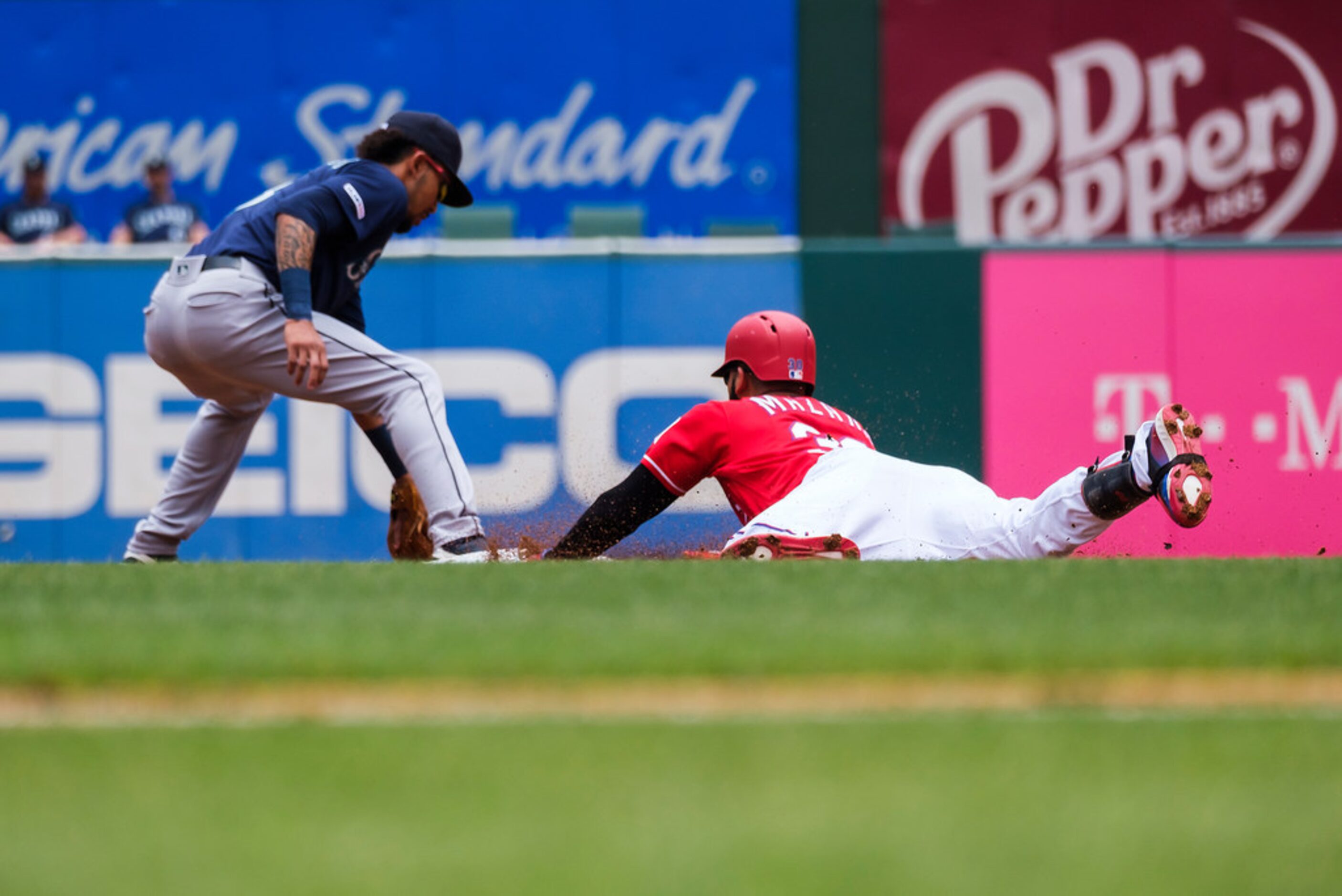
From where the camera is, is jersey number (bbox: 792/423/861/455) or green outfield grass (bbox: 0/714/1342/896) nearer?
green outfield grass (bbox: 0/714/1342/896)

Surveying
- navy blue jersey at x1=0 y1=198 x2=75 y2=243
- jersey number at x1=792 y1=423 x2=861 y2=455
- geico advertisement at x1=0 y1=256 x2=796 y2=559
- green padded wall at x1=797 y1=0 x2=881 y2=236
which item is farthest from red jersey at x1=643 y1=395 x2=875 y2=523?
green padded wall at x1=797 y1=0 x2=881 y2=236

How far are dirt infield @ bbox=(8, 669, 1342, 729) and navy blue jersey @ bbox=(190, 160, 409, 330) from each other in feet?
9.51

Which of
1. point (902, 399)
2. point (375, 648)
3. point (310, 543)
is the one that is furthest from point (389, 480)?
point (375, 648)

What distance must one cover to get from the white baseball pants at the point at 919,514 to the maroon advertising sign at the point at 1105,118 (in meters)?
7.31

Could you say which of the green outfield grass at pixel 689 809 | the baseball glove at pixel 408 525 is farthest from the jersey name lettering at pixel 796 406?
the green outfield grass at pixel 689 809

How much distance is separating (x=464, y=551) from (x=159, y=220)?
20.9 feet

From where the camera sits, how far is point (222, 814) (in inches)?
86.2

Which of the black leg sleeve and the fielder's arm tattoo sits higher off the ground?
the fielder's arm tattoo

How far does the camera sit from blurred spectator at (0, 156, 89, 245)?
1115 cm

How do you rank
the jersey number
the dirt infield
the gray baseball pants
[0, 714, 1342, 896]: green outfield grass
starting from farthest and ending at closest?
1. the jersey number
2. the gray baseball pants
3. the dirt infield
4. [0, 714, 1342, 896]: green outfield grass

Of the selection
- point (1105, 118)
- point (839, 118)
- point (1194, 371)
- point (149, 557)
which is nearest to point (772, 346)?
point (149, 557)

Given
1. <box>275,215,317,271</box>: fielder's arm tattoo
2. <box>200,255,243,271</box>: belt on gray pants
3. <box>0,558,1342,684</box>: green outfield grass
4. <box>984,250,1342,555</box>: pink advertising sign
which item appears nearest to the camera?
<box>0,558,1342,684</box>: green outfield grass

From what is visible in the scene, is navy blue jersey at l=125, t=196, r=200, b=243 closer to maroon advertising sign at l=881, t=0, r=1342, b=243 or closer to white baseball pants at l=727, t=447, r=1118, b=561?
maroon advertising sign at l=881, t=0, r=1342, b=243

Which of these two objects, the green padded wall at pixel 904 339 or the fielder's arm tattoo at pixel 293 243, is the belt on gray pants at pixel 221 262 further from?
the green padded wall at pixel 904 339
